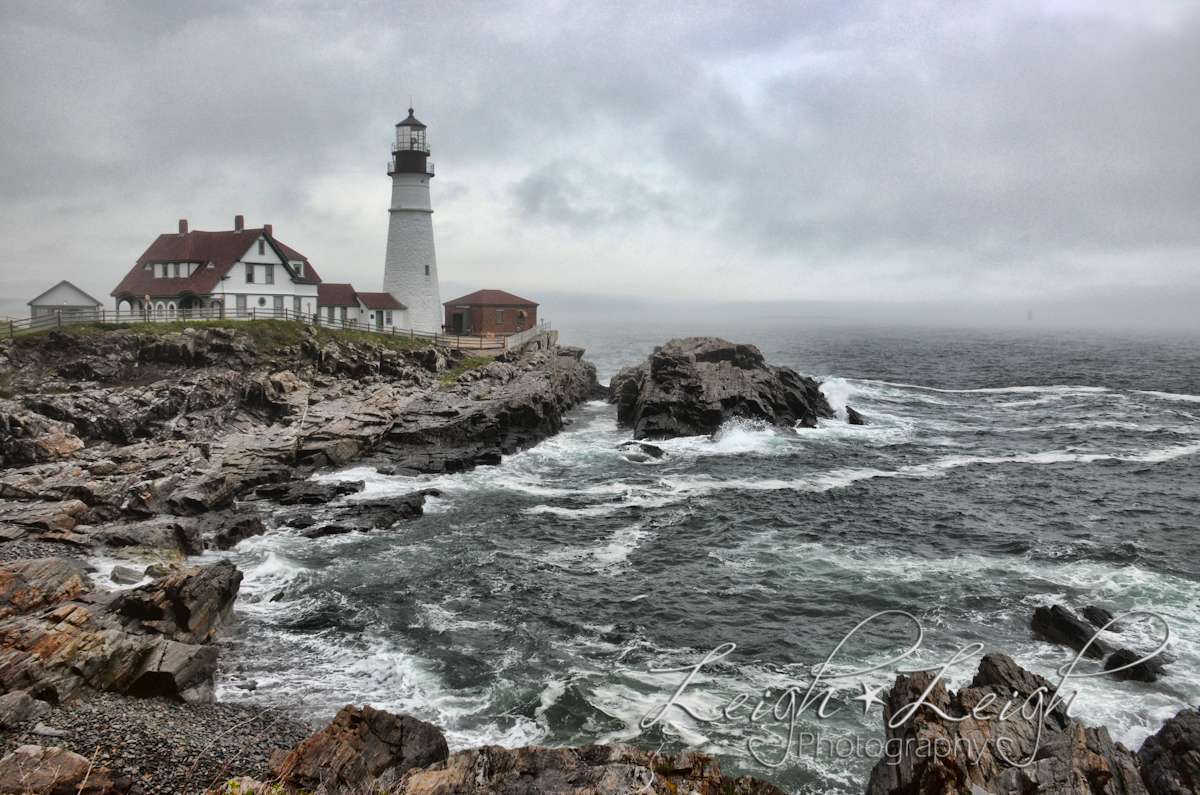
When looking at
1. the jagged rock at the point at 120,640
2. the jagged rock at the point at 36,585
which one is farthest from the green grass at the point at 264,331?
the jagged rock at the point at 120,640

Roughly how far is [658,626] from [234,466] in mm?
20470

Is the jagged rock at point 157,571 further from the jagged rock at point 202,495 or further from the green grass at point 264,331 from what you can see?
the green grass at point 264,331

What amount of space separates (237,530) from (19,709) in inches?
466

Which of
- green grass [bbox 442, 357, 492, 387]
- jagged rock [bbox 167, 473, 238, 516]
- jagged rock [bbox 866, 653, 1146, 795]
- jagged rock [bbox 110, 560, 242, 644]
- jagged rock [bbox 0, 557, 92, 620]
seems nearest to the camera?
jagged rock [bbox 866, 653, 1146, 795]

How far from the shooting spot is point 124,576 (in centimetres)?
1906

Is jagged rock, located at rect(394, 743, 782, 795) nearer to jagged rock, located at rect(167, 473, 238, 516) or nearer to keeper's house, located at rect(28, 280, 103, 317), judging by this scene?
jagged rock, located at rect(167, 473, 238, 516)

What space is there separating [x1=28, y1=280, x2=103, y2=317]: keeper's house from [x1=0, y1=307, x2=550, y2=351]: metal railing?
0.72 meters

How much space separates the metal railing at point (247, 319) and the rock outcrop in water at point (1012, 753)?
Result: 1795 inches

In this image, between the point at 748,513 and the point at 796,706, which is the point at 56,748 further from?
the point at 748,513

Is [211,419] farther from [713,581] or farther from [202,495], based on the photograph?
[713,581]

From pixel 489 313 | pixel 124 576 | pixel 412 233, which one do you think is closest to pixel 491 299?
pixel 489 313

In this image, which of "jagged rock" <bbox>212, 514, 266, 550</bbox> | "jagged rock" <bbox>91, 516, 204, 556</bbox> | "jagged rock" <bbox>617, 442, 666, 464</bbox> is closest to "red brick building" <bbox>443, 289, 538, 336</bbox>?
"jagged rock" <bbox>617, 442, 666, 464</bbox>

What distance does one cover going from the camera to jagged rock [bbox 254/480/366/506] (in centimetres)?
2773

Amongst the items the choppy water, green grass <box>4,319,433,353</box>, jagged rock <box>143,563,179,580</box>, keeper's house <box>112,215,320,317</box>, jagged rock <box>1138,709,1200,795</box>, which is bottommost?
the choppy water
